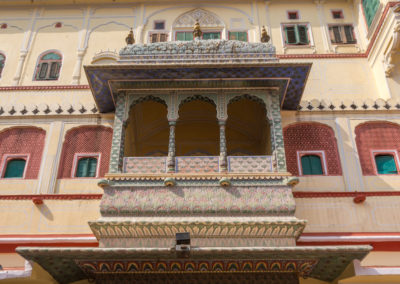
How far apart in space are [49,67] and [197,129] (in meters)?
3.79

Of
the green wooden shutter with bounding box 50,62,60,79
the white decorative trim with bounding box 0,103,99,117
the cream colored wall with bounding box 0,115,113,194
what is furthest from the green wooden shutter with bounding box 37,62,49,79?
the cream colored wall with bounding box 0,115,113,194

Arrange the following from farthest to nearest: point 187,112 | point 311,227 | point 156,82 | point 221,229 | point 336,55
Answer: point 336,55, point 187,112, point 156,82, point 311,227, point 221,229

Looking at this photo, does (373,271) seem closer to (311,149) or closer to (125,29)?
(311,149)

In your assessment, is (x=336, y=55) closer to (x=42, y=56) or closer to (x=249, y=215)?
(x=249, y=215)

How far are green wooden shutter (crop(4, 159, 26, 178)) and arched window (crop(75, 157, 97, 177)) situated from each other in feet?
3.64

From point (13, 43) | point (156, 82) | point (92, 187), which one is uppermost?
point (13, 43)

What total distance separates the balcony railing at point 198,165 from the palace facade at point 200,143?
0.02m

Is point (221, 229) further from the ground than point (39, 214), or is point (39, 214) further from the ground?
point (39, 214)

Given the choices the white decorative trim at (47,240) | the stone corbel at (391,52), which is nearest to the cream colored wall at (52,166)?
the white decorative trim at (47,240)

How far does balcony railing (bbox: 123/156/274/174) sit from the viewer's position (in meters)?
7.78

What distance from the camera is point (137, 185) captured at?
299 inches

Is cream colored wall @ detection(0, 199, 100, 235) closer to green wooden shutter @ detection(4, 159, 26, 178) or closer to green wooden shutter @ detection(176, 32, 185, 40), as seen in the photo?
green wooden shutter @ detection(4, 159, 26, 178)

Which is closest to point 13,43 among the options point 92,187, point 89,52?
point 89,52

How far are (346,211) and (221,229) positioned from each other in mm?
2505
